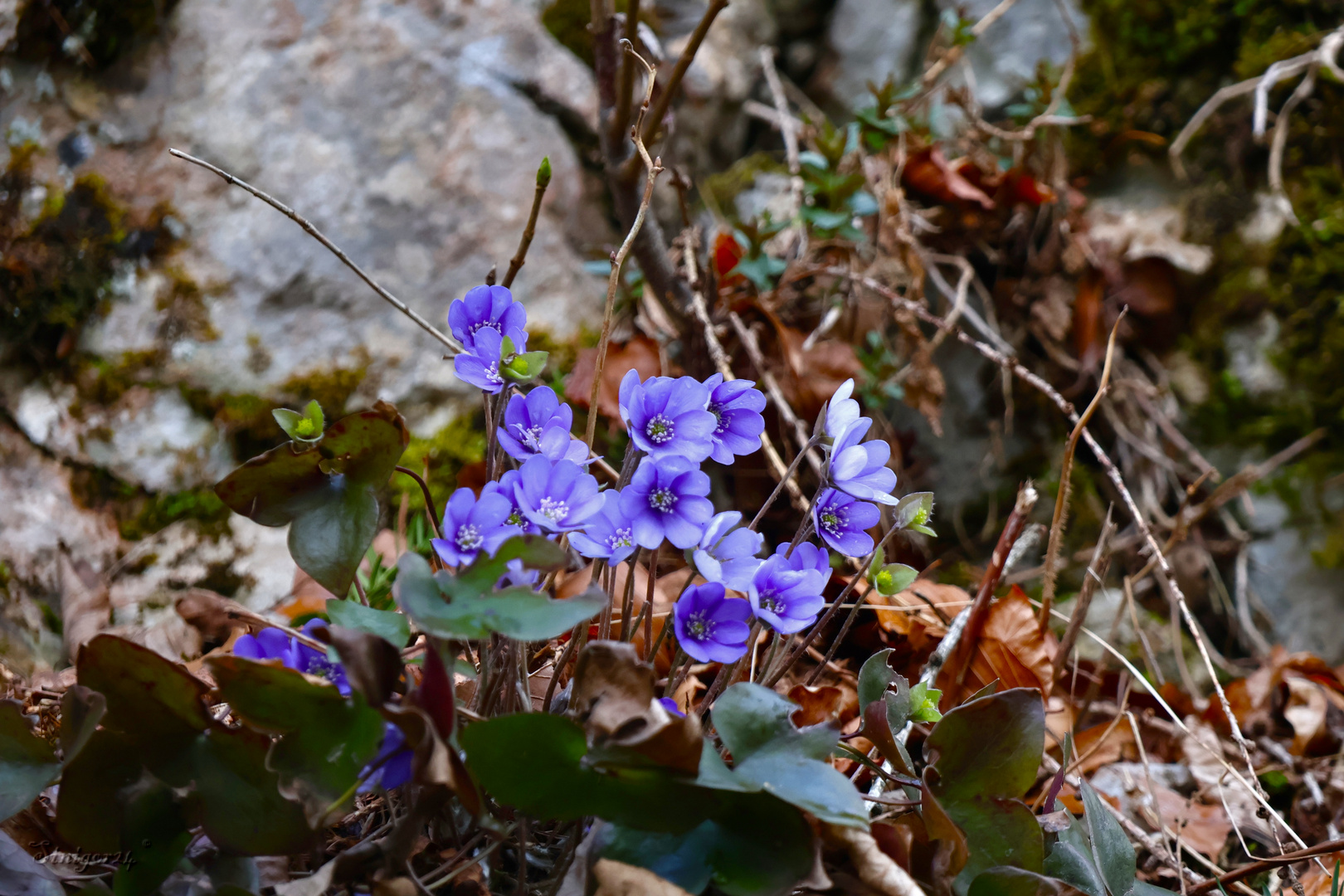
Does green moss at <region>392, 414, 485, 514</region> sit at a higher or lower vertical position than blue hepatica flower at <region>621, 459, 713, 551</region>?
lower

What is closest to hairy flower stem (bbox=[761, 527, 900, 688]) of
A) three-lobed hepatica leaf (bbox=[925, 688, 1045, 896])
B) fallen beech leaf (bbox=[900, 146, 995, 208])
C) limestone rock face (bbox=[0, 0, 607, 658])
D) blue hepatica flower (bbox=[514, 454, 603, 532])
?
three-lobed hepatica leaf (bbox=[925, 688, 1045, 896])

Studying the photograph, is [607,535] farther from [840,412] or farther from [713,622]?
[840,412]

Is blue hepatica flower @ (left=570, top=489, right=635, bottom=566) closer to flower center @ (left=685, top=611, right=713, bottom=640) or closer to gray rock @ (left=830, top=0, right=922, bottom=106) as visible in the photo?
flower center @ (left=685, top=611, right=713, bottom=640)

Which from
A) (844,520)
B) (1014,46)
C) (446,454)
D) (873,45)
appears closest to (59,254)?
(446,454)

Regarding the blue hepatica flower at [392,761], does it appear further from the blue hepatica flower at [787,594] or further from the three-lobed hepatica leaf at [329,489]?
the blue hepatica flower at [787,594]

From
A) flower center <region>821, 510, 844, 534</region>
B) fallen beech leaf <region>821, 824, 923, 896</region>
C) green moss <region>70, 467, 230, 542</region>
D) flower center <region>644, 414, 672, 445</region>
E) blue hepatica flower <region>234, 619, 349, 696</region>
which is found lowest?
green moss <region>70, 467, 230, 542</region>

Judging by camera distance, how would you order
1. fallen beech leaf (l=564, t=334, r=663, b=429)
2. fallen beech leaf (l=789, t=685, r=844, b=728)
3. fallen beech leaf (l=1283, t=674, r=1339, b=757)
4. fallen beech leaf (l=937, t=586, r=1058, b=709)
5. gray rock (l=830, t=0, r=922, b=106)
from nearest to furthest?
fallen beech leaf (l=789, t=685, r=844, b=728), fallen beech leaf (l=937, t=586, r=1058, b=709), fallen beech leaf (l=1283, t=674, r=1339, b=757), fallen beech leaf (l=564, t=334, r=663, b=429), gray rock (l=830, t=0, r=922, b=106)
